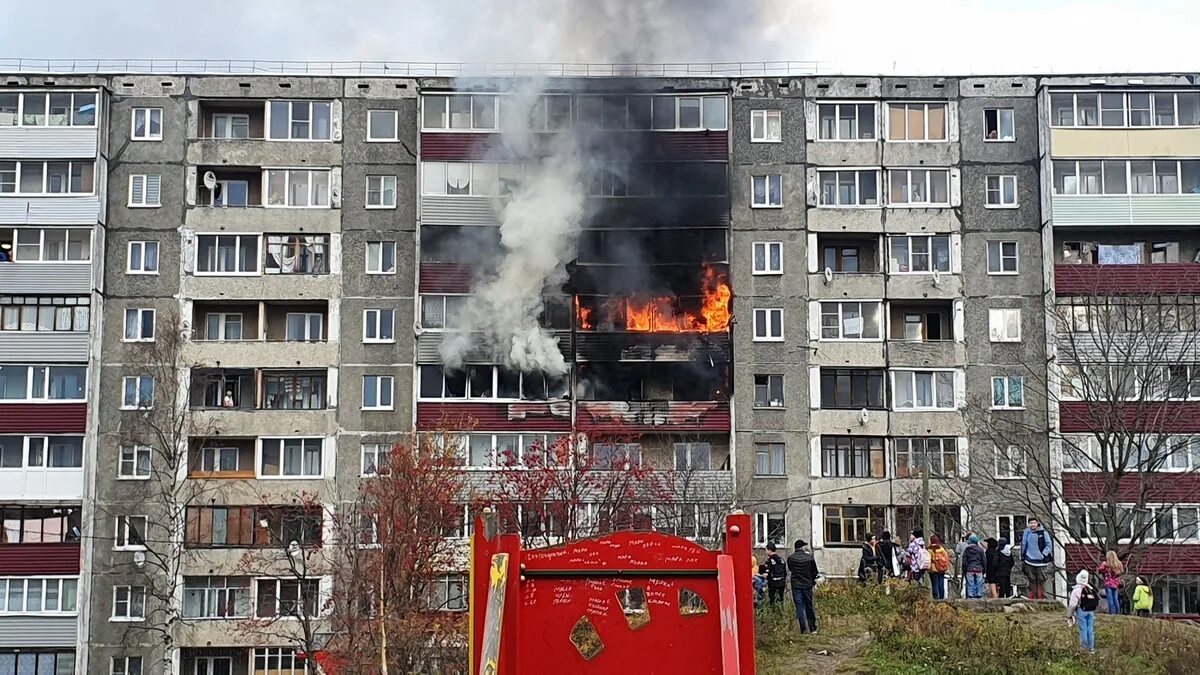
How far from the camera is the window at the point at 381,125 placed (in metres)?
60.4

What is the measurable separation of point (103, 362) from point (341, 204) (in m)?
11.5

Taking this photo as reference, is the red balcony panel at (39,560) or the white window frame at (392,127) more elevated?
the white window frame at (392,127)

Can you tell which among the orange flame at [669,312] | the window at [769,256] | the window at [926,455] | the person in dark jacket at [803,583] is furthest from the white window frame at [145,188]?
the person in dark jacket at [803,583]

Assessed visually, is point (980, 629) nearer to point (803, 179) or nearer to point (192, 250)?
point (803, 179)

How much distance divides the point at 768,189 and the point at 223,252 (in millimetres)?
22483

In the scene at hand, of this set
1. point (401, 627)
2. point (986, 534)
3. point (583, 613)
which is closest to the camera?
point (583, 613)

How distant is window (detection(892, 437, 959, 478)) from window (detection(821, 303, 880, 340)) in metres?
4.57

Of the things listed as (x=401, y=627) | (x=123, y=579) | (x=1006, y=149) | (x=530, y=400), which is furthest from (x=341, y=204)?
(x=1006, y=149)

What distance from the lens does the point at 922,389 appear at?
195 ft

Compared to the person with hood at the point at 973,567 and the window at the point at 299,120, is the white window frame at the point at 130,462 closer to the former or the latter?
the window at the point at 299,120

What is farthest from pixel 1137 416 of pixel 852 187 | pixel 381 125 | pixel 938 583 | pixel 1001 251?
pixel 381 125

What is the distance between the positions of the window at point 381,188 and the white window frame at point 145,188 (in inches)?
337

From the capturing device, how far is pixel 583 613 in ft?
48.9

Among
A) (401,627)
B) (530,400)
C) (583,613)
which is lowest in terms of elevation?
(401,627)
